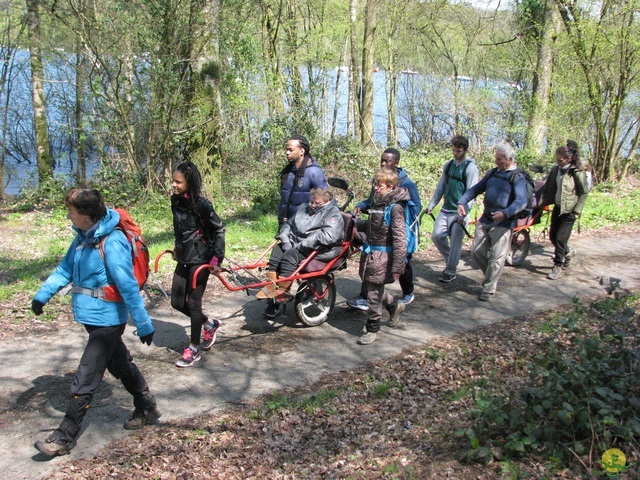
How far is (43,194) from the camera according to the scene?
1198cm

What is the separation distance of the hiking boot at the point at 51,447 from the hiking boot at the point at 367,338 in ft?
9.81

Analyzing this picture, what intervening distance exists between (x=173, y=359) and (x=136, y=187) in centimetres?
713

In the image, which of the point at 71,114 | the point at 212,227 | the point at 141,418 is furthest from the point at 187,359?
the point at 71,114

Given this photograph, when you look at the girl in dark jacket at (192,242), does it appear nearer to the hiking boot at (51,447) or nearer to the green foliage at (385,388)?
the hiking boot at (51,447)

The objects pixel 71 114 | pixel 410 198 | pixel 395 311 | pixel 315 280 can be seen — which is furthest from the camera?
pixel 71 114

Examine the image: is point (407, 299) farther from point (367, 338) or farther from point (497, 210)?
point (497, 210)

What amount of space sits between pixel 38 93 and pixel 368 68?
A: 8.98 metres

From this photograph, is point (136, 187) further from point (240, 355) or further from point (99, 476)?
point (99, 476)

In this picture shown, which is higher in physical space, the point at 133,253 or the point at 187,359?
the point at 133,253

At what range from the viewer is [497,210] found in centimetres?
711

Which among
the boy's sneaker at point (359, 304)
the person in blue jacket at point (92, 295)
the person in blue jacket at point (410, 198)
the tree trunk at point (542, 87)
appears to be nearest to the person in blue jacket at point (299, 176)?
the person in blue jacket at point (410, 198)

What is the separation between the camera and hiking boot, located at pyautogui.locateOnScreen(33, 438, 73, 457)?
12.5ft

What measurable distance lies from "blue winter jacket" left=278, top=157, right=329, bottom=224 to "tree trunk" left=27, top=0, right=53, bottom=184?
765 centimetres

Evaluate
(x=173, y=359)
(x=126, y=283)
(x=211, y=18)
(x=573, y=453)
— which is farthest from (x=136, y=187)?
(x=573, y=453)
